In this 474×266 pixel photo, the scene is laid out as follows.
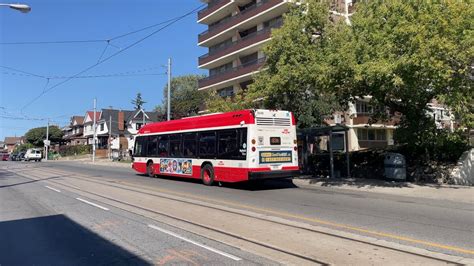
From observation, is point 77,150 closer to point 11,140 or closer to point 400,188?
point 400,188

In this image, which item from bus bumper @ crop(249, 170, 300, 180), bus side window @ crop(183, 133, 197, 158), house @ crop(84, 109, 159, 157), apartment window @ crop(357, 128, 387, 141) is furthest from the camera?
house @ crop(84, 109, 159, 157)

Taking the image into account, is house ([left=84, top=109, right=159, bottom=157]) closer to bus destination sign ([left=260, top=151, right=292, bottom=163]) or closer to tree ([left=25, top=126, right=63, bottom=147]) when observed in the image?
tree ([left=25, top=126, right=63, bottom=147])

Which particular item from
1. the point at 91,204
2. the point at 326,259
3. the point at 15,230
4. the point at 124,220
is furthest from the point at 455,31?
the point at 15,230

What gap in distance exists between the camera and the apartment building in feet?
157

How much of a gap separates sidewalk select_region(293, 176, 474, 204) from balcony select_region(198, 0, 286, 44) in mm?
29895

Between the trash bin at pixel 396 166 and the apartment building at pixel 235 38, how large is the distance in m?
26.9

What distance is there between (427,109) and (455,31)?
17.7 ft

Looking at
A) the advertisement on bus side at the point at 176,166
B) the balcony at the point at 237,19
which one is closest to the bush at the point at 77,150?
the balcony at the point at 237,19

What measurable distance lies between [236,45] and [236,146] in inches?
1443

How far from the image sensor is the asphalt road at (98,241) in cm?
658

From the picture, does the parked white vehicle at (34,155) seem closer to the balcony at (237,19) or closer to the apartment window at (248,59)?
the balcony at (237,19)

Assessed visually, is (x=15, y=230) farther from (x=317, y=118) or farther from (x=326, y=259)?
(x=317, y=118)

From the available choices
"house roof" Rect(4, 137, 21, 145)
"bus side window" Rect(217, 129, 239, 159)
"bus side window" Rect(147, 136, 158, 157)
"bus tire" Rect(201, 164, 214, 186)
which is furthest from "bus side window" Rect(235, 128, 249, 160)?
"house roof" Rect(4, 137, 21, 145)

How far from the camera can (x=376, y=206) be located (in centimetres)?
1190
